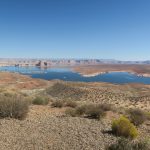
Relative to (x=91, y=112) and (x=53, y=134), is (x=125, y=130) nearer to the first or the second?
(x=53, y=134)

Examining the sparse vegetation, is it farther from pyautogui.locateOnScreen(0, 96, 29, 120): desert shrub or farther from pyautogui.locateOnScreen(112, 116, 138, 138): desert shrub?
pyautogui.locateOnScreen(112, 116, 138, 138): desert shrub

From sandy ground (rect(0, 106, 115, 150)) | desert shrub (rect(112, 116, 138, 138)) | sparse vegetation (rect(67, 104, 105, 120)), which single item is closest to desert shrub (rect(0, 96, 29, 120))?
sandy ground (rect(0, 106, 115, 150))

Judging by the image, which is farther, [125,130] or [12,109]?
[12,109]

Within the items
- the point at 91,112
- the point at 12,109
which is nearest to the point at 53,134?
the point at 12,109

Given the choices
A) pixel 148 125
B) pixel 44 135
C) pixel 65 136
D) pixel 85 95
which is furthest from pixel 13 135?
pixel 85 95

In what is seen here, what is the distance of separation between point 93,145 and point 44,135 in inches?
81.8

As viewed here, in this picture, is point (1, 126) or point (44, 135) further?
point (1, 126)

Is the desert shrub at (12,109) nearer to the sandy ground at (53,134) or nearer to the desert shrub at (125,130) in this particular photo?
the sandy ground at (53,134)

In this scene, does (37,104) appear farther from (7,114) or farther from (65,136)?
(65,136)

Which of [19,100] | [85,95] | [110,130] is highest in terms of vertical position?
[19,100]

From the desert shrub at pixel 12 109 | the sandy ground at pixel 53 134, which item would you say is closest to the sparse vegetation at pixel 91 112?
the sandy ground at pixel 53 134

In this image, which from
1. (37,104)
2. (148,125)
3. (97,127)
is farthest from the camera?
(37,104)

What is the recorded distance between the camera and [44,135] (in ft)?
37.1

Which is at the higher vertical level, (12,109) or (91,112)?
(12,109)
